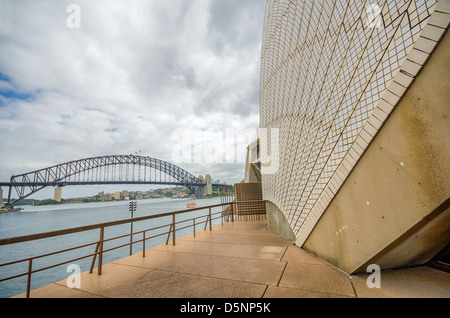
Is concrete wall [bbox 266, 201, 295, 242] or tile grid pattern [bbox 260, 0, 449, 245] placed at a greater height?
tile grid pattern [bbox 260, 0, 449, 245]

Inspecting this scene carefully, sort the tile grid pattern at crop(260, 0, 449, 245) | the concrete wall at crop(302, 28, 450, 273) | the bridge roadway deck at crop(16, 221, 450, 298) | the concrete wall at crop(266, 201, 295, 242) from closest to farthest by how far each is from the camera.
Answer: the concrete wall at crop(302, 28, 450, 273), the tile grid pattern at crop(260, 0, 449, 245), the bridge roadway deck at crop(16, 221, 450, 298), the concrete wall at crop(266, 201, 295, 242)

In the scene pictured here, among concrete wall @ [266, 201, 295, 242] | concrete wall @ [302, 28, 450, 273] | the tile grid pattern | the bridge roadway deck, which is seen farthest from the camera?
concrete wall @ [266, 201, 295, 242]

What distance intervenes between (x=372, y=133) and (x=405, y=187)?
73 cm

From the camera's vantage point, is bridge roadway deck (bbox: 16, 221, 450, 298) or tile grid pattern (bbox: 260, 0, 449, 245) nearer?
tile grid pattern (bbox: 260, 0, 449, 245)

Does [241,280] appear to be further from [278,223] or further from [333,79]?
[278,223]

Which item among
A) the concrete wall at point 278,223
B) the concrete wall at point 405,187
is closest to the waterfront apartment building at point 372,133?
the concrete wall at point 405,187

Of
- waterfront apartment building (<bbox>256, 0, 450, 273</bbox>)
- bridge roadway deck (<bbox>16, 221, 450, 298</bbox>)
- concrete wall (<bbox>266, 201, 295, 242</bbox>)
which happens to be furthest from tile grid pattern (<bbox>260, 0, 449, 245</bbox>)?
bridge roadway deck (<bbox>16, 221, 450, 298</bbox>)

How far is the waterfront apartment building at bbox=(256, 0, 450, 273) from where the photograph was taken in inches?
74.8

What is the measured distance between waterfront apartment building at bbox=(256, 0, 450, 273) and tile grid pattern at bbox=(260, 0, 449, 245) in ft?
0.05

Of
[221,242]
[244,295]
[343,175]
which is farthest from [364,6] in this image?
[221,242]

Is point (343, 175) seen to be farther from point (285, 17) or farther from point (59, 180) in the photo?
point (59, 180)

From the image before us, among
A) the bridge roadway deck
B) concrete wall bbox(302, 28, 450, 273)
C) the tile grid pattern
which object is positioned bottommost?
the bridge roadway deck

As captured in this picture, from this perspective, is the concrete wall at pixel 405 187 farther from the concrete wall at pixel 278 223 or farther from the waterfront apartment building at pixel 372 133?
the concrete wall at pixel 278 223

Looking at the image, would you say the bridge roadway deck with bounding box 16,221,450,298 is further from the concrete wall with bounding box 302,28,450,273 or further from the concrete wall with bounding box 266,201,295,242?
the concrete wall with bounding box 266,201,295,242
